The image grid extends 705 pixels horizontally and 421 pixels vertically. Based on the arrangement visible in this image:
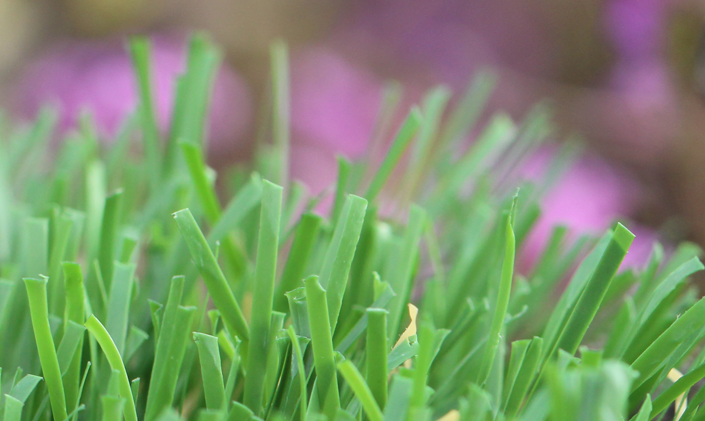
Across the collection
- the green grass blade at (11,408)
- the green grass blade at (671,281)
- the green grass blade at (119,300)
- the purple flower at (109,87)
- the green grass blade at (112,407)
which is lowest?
the green grass blade at (11,408)

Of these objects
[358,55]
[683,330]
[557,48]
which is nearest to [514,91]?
[557,48]

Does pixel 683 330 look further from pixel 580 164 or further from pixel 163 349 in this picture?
pixel 580 164


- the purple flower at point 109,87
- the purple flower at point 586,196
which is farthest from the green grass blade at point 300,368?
the purple flower at point 109,87

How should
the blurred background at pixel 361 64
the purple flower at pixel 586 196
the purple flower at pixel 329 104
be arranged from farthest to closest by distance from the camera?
the purple flower at pixel 329 104
the blurred background at pixel 361 64
the purple flower at pixel 586 196

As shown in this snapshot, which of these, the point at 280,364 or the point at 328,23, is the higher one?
the point at 328,23

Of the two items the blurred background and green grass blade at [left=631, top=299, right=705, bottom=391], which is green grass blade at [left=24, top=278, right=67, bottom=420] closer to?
green grass blade at [left=631, top=299, right=705, bottom=391]

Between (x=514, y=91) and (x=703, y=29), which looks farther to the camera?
(x=514, y=91)

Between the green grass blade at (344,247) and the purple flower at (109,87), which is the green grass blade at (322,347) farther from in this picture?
the purple flower at (109,87)
